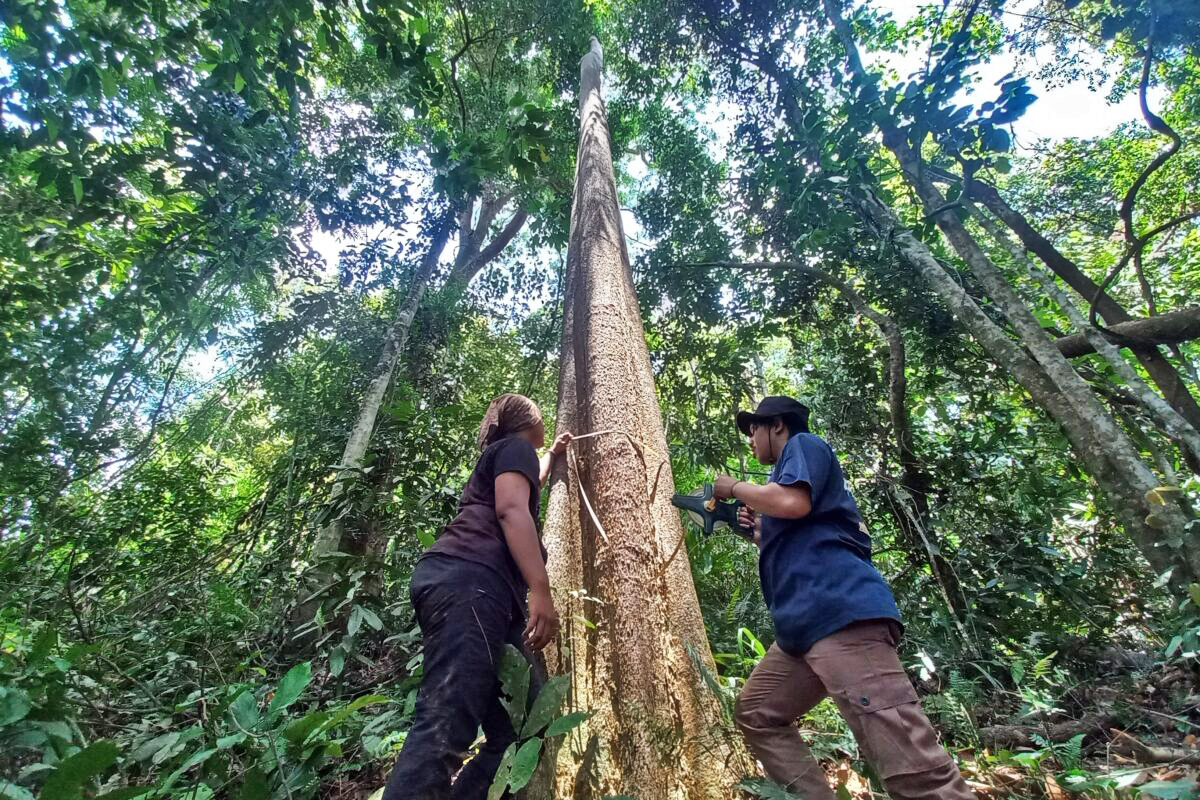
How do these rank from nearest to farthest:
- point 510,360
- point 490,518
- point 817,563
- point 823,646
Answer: point 823,646, point 817,563, point 490,518, point 510,360

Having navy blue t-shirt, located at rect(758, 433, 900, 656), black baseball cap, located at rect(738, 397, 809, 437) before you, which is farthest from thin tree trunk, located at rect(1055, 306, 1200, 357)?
navy blue t-shirt, located at rect(758, 433, 900, 656)

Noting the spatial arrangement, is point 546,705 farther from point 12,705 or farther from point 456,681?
point 12,705

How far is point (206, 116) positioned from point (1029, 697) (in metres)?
7.00

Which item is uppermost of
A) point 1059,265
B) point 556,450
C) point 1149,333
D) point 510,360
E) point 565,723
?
point 510,360

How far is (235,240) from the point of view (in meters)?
4.88

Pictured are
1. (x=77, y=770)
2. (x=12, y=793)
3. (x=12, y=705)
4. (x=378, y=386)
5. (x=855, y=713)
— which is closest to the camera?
(x=77, y=770)

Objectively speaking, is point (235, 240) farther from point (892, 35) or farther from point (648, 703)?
point (892, 35)

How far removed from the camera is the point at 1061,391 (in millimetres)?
3629

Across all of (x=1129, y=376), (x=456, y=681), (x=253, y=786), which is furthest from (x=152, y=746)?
(x=1129, y=376)

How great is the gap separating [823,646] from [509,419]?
1.48m

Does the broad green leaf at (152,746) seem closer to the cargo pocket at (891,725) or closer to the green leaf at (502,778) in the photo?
the green leaf at (502,778)

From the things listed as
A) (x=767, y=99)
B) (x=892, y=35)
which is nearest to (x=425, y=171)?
(x=767, y=99)

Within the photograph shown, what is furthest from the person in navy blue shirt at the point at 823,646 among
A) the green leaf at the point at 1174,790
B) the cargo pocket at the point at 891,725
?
the green leaf at the point at 1174,790

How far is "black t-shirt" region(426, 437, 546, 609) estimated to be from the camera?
75.5 inches
